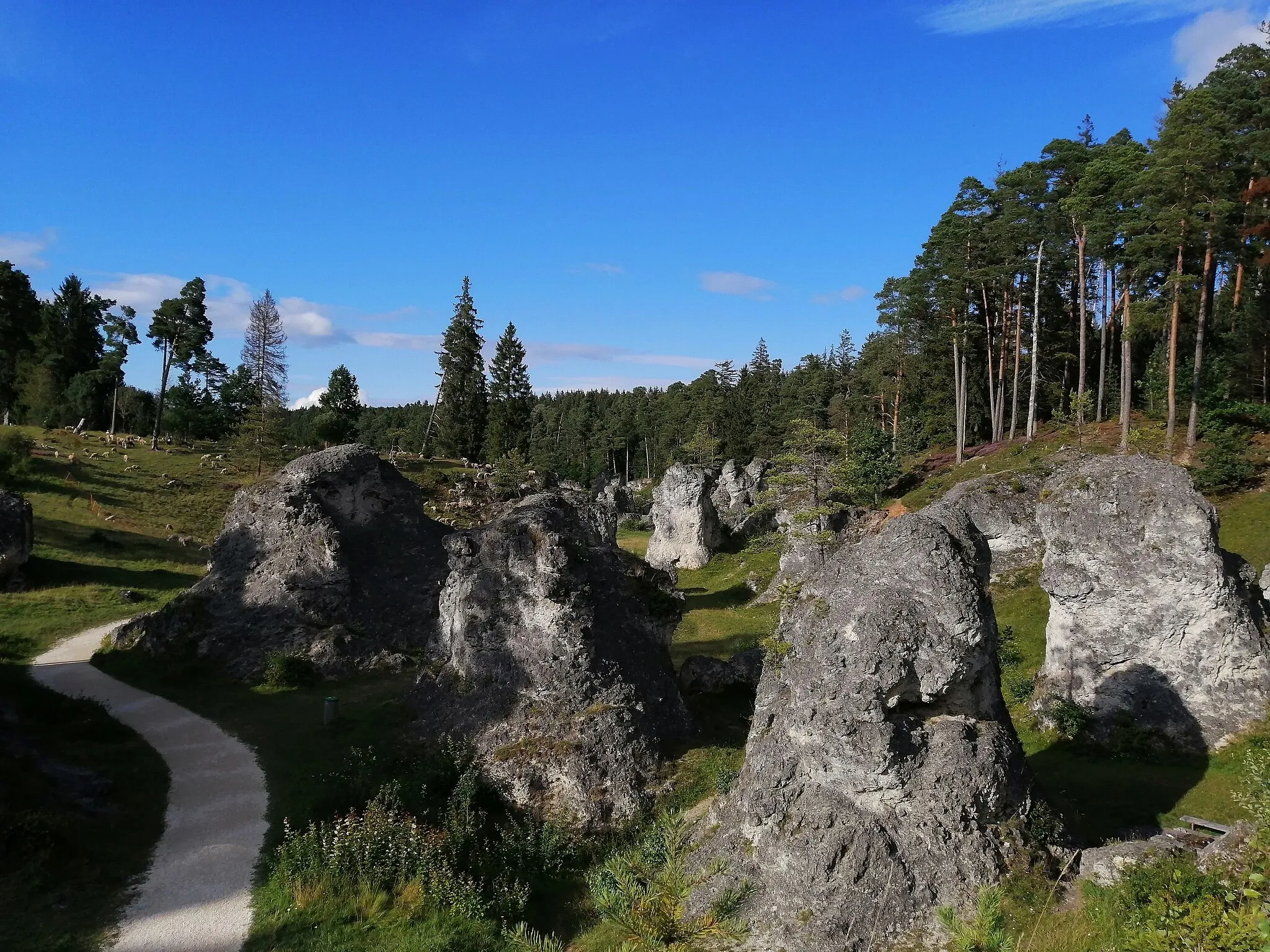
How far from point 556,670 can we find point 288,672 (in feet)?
33.7

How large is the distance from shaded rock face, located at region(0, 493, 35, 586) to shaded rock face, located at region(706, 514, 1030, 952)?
31.1 meters

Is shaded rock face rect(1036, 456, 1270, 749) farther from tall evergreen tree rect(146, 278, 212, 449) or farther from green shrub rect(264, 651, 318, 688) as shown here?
tall evergreen tree rect(146, 278, 212, 449)

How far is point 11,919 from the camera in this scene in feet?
35.1

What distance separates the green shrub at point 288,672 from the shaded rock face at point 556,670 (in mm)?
5533

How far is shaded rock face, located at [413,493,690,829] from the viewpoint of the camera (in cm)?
1548

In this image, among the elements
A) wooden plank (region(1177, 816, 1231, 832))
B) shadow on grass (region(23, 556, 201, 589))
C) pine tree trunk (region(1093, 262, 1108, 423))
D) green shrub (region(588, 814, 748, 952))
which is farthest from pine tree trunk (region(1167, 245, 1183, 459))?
shadow on grass (region(23, 556, 201, 589))

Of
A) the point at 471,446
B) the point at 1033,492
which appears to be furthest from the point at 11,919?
the point at 471,446

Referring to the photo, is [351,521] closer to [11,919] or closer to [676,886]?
[11,919]

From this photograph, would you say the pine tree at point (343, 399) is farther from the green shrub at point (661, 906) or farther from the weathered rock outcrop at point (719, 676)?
the green shrub at point (661, 906)

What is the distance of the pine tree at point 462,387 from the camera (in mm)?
71125

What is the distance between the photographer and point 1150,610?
17875 mm

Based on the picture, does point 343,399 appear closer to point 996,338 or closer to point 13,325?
point 13,325

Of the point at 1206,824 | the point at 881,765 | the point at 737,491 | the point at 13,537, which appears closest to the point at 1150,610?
the point at 1206,824

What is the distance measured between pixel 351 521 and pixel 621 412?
10242 cm
